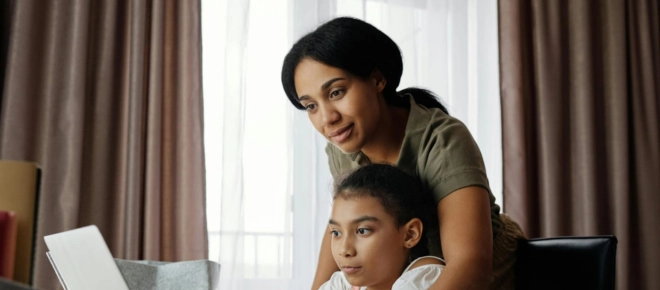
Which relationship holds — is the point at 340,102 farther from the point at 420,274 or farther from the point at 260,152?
the point at 260,152

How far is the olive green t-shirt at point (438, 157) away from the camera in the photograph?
120cm

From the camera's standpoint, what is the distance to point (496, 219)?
4.48 ft

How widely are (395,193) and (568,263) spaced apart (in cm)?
34

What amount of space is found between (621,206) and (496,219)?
1.86m

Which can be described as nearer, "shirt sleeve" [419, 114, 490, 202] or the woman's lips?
"shirt sleeve" [419, 114, 490, 202]

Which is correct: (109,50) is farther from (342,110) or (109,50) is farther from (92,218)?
(342,110)

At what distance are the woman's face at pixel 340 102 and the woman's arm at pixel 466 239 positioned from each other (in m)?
0.22

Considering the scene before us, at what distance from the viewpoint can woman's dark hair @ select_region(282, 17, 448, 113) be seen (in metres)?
1.29

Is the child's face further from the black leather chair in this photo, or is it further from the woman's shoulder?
the black leather chair

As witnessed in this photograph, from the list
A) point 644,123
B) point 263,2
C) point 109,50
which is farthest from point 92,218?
point 644,123

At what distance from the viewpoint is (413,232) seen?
4.18ft

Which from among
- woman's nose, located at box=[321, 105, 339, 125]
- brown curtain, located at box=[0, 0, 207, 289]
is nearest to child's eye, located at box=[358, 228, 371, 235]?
woman's nose, located at box=[321, 105, 339, 125]

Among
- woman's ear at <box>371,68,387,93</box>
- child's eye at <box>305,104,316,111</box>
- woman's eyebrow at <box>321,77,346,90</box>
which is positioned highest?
woman's ear at <box>371,68,387,93</box>

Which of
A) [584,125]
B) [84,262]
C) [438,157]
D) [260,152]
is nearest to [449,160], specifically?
[438,157]
